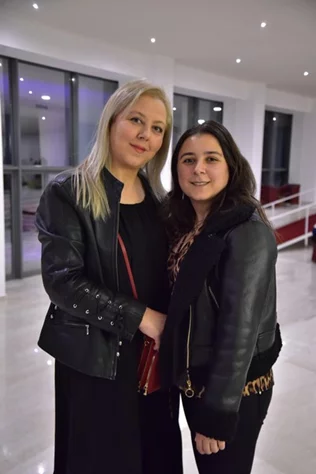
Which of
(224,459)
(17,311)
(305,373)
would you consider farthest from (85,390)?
(17,311)

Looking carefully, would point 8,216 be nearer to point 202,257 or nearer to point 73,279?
point 73,279

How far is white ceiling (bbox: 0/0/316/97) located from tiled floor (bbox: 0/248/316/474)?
12.1 feet

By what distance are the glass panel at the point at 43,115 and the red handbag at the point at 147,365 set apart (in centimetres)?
548

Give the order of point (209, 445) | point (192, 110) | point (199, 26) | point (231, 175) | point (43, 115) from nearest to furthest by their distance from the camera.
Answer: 1. point (209, 445)
2. point (231, 175)
3. point (199, 26)
4. point (43, 115)
5. point (192, 110)

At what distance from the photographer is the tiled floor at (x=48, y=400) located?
230cm

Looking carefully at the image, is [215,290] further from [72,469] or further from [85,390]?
[72,469]

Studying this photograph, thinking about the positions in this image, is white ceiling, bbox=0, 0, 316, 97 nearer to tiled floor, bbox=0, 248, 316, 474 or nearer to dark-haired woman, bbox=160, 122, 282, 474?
tiled floor, bbox=0, 248, 316, 474

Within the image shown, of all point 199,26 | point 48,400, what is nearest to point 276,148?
point 199,26

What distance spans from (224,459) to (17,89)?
5.97m

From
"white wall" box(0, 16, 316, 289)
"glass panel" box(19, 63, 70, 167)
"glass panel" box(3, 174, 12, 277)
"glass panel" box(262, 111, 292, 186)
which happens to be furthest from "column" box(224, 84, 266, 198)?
"glass panel" box(3, 174, 12, 277)

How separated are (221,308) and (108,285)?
0.39 meters

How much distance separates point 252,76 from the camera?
8.63 metres

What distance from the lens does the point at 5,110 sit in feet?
19.5

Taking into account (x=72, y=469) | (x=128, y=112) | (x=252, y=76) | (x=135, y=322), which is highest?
(x=252, y=76)
